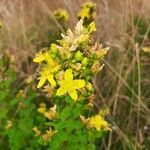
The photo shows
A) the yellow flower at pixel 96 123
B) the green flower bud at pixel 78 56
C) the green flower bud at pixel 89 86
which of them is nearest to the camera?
the green flower bud at pixel 78 56

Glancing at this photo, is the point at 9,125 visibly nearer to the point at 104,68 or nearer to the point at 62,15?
the point at 104,68

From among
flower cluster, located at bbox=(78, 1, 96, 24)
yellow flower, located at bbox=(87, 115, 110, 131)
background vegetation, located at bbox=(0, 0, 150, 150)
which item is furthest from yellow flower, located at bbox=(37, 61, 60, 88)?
flower cluster, located at bbox=(78, 1, 96, 24)

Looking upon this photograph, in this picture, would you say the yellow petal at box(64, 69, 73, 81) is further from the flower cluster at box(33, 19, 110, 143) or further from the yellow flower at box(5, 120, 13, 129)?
the yellow flower at box(5, 120, 13, 129)

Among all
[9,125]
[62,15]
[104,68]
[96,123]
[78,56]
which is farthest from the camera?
[62,15]

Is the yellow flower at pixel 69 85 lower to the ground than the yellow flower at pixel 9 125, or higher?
higher

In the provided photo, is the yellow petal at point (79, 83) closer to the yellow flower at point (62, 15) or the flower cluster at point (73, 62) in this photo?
the flower cluster at point (73, 62)

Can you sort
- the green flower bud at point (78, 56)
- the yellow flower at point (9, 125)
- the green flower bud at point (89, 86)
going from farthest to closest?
the yellow flower at point (9, 125) → the green flower bud at point (89, 86) → the green flower bud at point (78, 56)

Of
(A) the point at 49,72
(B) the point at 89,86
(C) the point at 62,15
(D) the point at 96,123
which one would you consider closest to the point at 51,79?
(A) the point at 49,72

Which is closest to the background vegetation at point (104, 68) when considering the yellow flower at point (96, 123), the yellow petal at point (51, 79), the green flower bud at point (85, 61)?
the yellow flower at point (96, 123)
